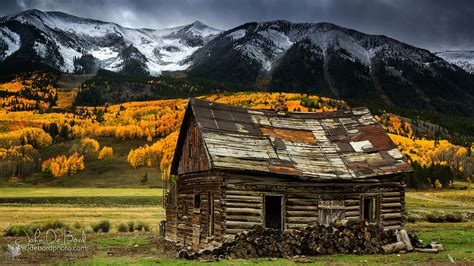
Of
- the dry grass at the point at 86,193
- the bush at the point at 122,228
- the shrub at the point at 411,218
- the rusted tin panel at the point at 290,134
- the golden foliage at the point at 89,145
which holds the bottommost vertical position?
the dry grass at the point at 86,193

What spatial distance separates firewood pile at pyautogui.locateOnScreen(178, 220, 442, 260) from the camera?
22484 millimetres

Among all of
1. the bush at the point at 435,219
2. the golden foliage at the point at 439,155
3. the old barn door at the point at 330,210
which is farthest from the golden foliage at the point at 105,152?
the old barn door at the point at 330,210

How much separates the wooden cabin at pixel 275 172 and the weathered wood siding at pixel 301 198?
0.16 feet

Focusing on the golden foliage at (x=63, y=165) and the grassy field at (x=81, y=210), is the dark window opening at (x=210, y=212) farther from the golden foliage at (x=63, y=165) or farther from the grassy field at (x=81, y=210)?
the golden foliage at (x=63, y=165)

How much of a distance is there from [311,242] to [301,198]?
3553 millimetres

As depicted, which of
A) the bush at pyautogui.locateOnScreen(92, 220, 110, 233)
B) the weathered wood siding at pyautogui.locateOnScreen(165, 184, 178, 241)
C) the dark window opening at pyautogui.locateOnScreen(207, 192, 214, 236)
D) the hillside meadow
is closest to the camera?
the dark window opening at pyautogui.locateOnScreen(207, 192, 214, 236)

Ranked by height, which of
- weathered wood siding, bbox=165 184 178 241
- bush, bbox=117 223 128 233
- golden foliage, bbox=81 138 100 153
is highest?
golden foliage, bbox=81 138 100 153

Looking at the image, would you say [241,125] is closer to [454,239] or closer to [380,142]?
[380,142]

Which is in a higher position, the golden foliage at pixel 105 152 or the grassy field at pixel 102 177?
the golden foliage at pixel 105 152

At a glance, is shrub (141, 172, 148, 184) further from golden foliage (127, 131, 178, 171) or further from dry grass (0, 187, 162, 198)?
dry grass (0, 187, 162, 198)

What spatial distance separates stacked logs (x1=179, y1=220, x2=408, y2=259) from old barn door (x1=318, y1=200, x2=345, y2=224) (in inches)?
112

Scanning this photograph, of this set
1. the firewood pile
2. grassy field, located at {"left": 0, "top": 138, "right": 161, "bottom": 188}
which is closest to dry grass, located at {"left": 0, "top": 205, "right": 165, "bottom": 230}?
the firewood pile

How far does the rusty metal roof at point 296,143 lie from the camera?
25859 mm

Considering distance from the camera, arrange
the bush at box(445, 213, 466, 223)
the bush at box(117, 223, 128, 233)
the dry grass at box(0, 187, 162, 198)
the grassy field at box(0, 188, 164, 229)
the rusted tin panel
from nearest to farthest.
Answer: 1. the rusted tin panel
2. the bush at box(117, 223, 128, 233)
3. the bush at box(445, 213, 466, 223)
4. the grassy field at box(0, 188, 164, 229)
5. the dry grass at box(0, 187, 162, 198)
